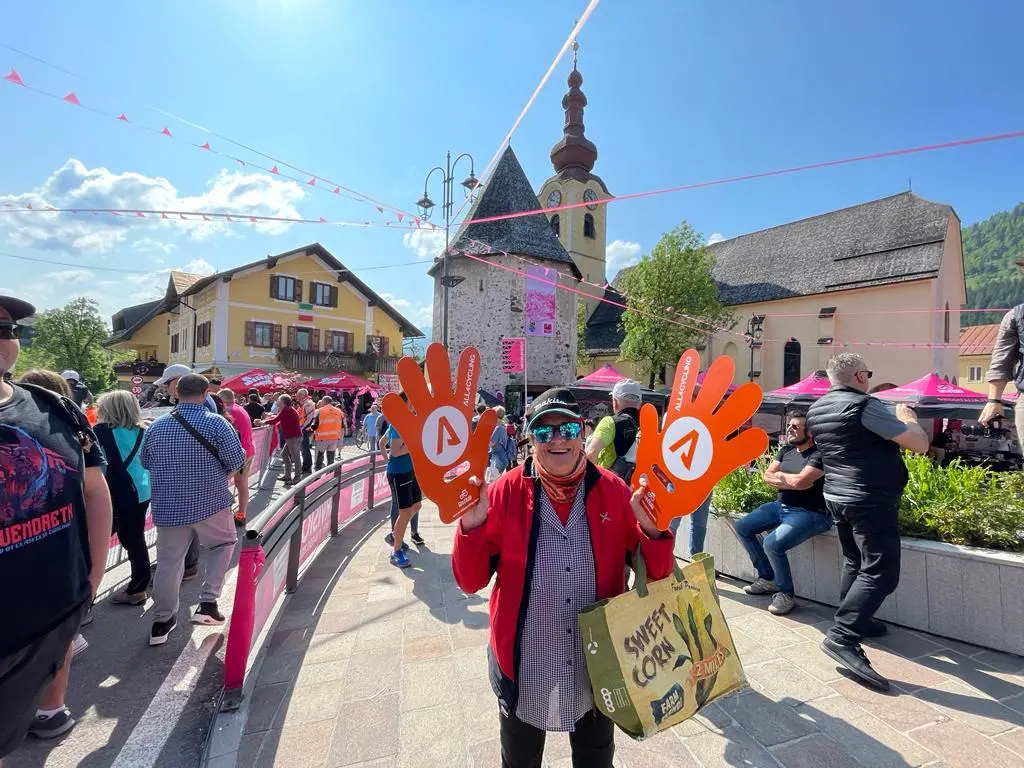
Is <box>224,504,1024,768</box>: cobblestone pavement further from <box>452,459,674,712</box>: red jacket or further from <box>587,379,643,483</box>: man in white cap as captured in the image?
<box>587,379,643,483</box>: man in white cap

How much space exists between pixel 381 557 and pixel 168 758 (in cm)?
306

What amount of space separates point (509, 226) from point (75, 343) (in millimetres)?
45034

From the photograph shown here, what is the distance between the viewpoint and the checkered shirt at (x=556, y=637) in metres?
1.74

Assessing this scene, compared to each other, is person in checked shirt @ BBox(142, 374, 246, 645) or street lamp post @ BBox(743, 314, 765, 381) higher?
street lamp post @ BBox(743, 314, 765, 381)

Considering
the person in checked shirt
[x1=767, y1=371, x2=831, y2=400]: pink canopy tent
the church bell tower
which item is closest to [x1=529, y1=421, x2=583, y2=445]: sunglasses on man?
the person in checked shirt

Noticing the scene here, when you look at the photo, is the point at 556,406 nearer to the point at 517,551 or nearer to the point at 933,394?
the point at 517,551

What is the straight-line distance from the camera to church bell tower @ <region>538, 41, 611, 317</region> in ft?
119

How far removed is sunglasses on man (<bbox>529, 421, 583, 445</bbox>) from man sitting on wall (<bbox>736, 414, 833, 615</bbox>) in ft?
9.22

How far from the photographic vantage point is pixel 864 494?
3.02 meters

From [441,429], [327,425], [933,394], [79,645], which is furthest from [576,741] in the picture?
[933,394]

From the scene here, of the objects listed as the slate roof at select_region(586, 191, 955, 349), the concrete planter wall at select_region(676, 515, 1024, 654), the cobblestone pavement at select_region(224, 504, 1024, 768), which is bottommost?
the cobblestone pavement at select_region(224, 504, 1024, 768)

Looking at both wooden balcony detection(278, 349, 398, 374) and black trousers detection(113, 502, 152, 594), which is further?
wooden balcony detection(278, 349, 398, 374)

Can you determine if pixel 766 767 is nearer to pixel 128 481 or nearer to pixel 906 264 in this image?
pixel 128 481

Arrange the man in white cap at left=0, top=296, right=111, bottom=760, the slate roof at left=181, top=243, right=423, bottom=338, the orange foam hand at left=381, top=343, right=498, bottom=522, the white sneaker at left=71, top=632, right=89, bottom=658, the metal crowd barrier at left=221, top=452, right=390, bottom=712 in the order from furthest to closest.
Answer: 1. the slate roof at left=181, top=243, right=423, bottom=338
2. the white sneaker at left=71, top=632, right=89, bottom=658
3. the metal crowd barrier at left=221, top=452, right=390, bottom=712
4. the orange foam hand at left=381, top=343, right=498, bottom=522
5. the man in white cap at left=0, top=296, right=111, bottom=760
